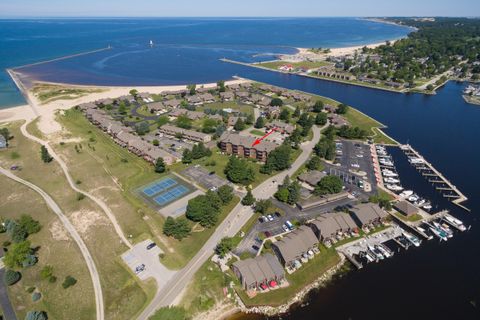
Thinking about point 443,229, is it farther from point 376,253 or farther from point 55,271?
point 55,271

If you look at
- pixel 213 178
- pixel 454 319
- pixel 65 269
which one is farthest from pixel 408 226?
pixel 65 269

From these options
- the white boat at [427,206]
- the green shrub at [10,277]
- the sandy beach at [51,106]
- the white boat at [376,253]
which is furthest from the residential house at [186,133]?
the white boat at [427,206]

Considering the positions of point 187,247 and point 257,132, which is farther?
point 257,132

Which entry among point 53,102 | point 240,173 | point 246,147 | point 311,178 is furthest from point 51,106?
point 311,178

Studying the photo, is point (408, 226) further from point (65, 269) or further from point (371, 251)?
point (65, 269)

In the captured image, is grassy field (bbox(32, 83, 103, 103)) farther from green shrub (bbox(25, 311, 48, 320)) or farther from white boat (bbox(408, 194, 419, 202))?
white boat (bbox(408, 194, 419, 202))
